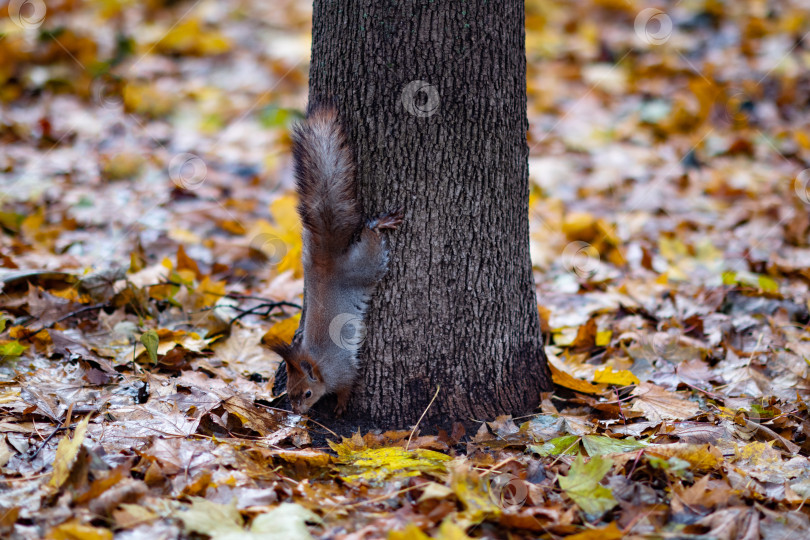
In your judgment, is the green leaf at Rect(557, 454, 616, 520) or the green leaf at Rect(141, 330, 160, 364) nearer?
the green leaf at Rect(557, 454, 616, 520)

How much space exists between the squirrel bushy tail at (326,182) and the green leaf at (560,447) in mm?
985

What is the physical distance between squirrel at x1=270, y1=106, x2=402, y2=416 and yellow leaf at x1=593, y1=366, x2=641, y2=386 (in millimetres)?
995

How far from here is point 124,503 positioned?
1.73 m

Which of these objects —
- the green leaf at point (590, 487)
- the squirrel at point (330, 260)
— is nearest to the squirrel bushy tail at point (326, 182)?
the squirrel at point (330, 260)

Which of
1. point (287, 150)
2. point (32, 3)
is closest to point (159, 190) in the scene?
point (287, 150)

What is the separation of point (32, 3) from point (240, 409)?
6.50 metres

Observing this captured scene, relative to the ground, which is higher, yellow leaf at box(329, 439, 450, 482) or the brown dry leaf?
the brown dry leaf

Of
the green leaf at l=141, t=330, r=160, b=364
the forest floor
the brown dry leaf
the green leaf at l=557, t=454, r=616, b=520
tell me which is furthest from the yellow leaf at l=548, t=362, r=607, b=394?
the green leaf at l=141, t=330, r=160, b=364

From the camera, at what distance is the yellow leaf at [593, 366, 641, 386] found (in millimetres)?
2615

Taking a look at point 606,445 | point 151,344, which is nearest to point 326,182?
point 151,344

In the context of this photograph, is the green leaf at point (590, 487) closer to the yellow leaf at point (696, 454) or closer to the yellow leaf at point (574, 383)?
the yellow leaf at point (696, 454)

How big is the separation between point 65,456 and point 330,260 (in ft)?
3.69

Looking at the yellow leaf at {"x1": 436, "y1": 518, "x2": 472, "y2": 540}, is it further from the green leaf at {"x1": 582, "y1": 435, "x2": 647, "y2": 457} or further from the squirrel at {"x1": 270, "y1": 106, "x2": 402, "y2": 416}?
the squirrel at {"x1": 270, "y1": 106, "x2": 402, "y2": 416}

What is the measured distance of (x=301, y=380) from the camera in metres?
2.52
